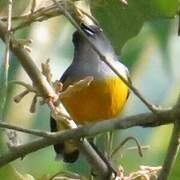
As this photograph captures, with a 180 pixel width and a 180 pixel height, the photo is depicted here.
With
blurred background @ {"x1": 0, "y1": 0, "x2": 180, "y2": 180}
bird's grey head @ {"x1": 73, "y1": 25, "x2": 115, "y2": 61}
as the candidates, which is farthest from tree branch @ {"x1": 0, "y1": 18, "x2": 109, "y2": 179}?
bird's grey head @ {"x1": 73, "y1": 25, "x2": 115, "y2": 61}

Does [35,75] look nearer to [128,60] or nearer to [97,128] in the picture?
[97,128]

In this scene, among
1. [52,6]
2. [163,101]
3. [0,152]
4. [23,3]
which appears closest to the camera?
[0,152]

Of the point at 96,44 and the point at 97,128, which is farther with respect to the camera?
the point at 96,44

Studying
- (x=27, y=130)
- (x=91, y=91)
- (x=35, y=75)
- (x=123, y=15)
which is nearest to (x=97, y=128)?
(x=27, y=130)

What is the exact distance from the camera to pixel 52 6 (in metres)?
1.08

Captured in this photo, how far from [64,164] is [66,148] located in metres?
0.05

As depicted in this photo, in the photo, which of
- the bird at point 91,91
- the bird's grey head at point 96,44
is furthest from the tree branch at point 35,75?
the bird's grey head at point 96,44

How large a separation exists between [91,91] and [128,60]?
141 mm

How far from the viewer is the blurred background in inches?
53.0

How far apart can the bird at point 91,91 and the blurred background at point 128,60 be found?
0.04m

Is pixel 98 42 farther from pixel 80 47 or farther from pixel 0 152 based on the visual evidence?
pixel 0 152

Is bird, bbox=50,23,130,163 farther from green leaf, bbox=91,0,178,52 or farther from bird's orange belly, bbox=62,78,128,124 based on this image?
green leaf, bbox=91,0,178,52

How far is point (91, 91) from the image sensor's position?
2.04 m

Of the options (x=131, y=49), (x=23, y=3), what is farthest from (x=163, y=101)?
(x=23, y=3)
